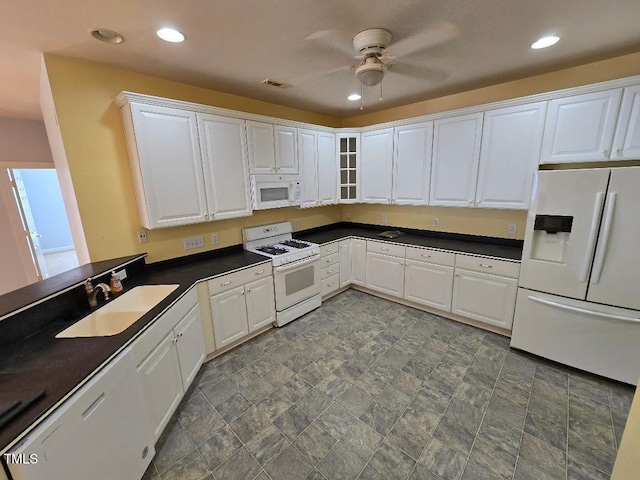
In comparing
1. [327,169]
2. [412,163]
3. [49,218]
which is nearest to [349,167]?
[327,169]

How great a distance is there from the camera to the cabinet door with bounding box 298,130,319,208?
3403 millimetres

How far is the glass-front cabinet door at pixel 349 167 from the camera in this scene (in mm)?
3879

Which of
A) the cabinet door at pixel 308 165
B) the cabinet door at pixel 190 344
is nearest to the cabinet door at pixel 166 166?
the cabinet door at pixel 190 344

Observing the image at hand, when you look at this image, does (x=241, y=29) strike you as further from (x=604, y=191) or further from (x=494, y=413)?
(x=494, y=413)

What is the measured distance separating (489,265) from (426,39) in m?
2.19

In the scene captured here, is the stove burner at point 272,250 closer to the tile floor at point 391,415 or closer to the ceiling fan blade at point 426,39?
the tile floor at point 391,415

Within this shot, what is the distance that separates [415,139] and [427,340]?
7.97 feet

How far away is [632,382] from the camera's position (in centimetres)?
205

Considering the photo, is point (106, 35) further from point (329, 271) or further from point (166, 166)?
point (329, 271)

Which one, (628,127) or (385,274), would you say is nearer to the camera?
(628,127)

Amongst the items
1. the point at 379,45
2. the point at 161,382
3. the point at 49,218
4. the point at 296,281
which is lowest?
the point at 161,382

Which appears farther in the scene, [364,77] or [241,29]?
[364,77]

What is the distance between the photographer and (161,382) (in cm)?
175

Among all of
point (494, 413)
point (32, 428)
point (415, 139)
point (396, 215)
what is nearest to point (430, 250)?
point (396, 215)
